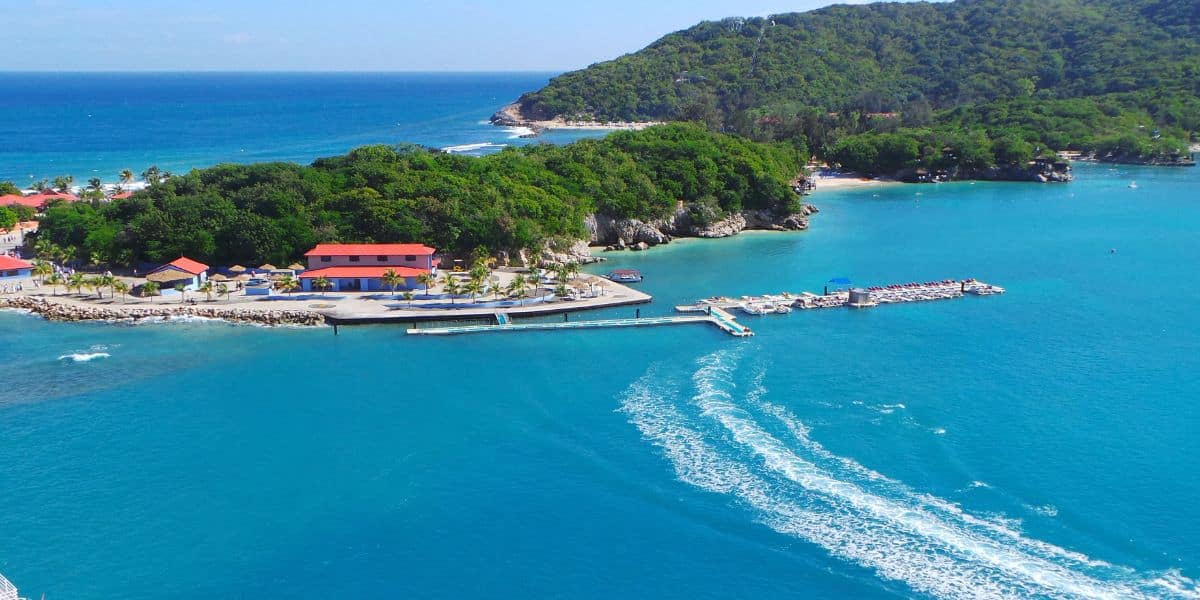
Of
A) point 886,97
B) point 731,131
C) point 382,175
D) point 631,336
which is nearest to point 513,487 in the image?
point 631,336

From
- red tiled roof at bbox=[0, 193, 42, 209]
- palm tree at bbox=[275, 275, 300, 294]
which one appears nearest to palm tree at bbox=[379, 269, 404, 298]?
palm tree at bbox=[275, 275, 300, 294]

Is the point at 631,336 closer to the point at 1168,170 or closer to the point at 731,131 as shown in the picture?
the point at 731,131

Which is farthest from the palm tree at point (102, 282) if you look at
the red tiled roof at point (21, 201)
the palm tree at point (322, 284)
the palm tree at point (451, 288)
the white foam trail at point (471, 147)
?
the white foam trail at point (471, 147)

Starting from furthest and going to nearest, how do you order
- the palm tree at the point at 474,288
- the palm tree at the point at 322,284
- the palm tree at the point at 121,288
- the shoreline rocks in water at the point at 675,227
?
the shoreline rocks in water at the point at 675,227 → the palm tree at the point at 322,284 → the palm tree at the point at 121,288 → the palm tree at the point at 474,288

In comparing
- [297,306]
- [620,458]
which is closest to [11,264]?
[297,306]

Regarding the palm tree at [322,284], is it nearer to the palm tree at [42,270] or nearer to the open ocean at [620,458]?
the open ocean at [620,458]

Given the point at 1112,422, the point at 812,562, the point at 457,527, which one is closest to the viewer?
the point at 812,562

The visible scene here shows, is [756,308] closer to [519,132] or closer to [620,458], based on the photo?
[620,458]
